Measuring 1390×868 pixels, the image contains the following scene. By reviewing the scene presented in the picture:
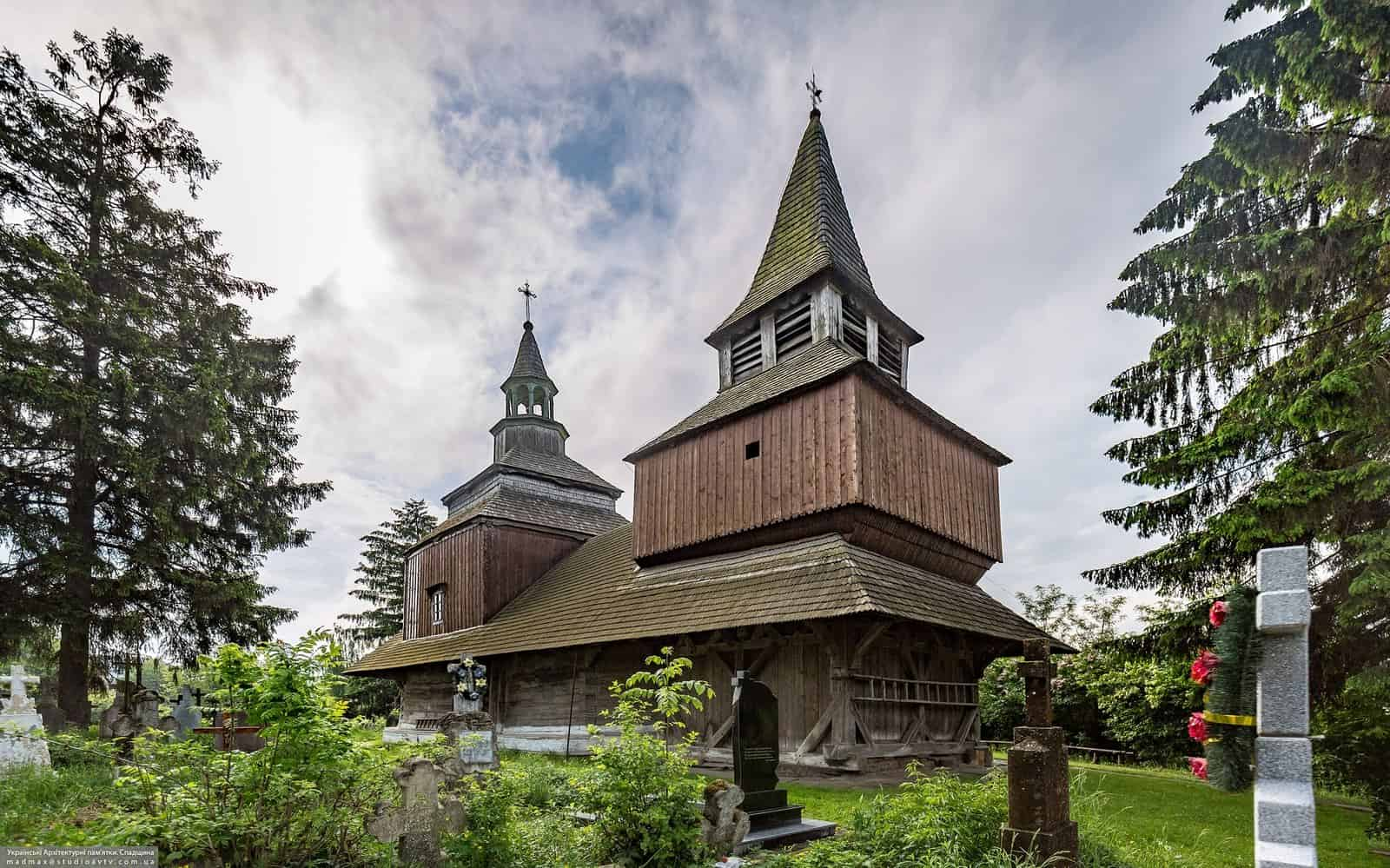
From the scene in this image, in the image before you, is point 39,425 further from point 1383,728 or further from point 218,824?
point 1383,728

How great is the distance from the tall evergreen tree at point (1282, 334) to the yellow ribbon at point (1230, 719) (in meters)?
4.60

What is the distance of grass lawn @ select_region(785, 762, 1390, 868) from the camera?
248 inches

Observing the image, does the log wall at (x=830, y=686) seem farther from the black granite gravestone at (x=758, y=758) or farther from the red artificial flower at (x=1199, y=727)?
the red artificial flower at (x=1199, y=727)

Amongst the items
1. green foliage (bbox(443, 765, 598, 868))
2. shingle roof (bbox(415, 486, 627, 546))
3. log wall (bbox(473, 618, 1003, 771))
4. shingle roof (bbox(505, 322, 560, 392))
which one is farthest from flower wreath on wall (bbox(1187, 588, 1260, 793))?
shingle roof (bbox(505, 322, 560, 392))

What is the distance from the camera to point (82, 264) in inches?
490

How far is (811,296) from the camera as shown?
14359mm

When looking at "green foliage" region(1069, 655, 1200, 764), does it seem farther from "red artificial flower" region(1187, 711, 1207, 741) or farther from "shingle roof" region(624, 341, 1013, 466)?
"red artificial flower" region(1187, 711, 1207, 741)

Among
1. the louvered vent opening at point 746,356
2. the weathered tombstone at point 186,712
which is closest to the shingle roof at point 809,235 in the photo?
the louvered vent opening at point 746,356

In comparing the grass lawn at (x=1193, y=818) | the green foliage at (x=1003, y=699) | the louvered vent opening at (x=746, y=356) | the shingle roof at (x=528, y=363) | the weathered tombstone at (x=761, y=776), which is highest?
the shingle roof at (x=528, y=363)

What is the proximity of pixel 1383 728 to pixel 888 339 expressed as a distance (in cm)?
1041

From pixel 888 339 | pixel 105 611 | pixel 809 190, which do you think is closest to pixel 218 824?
pixel 105 611

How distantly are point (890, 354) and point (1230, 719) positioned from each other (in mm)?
12259

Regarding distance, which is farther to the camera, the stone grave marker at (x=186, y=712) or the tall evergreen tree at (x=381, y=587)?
the tall evergreen tree at (x=381, y=587)

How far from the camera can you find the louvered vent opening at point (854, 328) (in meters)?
14.5
